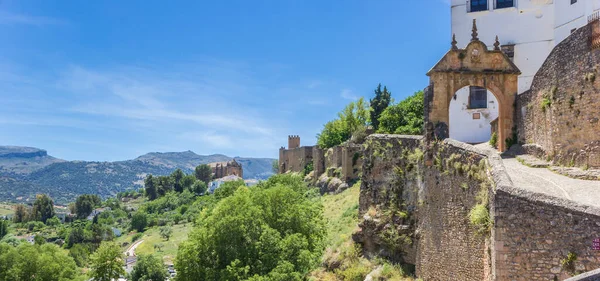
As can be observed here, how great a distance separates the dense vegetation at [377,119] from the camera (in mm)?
38875

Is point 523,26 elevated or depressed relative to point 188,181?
elevated

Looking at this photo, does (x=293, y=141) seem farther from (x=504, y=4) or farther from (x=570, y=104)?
(x=570, y=104)

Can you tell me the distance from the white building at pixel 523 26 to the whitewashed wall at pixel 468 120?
2024 millimetres

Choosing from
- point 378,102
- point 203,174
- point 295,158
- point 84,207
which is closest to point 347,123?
point 378,102

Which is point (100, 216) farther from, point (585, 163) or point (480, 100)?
point (585, 163)

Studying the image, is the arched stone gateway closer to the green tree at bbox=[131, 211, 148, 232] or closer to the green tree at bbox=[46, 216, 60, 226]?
the green tree at bbox=[131, 211, 148, 232]

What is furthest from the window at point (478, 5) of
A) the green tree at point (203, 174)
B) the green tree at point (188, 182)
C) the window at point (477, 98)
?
the green tree at point (203, 174)

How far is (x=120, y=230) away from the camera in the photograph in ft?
393

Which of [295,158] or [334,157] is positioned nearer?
[334,157]

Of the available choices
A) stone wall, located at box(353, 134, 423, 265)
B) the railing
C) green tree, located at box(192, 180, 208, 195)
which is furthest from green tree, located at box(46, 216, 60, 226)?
the railing

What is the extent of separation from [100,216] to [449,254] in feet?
438

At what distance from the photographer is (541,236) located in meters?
8.69

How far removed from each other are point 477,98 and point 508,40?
12.0 feet

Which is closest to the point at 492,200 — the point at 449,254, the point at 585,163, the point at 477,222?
the point at 477,222
